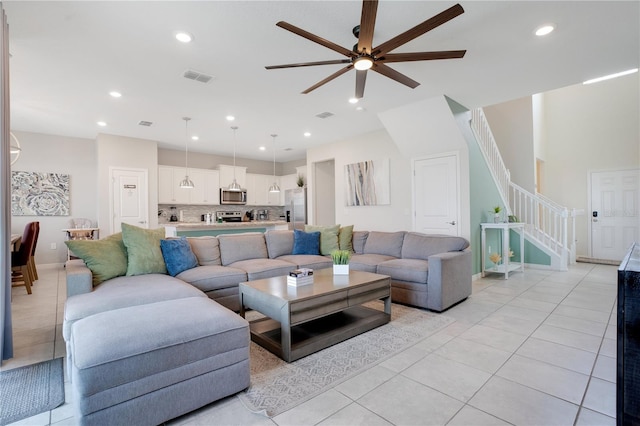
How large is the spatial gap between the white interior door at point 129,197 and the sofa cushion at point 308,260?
160 inches

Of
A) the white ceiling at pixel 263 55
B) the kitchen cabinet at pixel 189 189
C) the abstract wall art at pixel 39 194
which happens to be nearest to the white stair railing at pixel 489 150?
the white ceiling at pixel 263 55

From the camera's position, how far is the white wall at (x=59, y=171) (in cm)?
620

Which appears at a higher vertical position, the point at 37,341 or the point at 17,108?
the point at 17,108

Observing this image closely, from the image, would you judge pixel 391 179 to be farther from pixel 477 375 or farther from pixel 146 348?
pixel 146 348

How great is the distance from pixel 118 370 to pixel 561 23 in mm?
4163

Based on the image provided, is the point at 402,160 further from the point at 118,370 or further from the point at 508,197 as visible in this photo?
the point at 118,370

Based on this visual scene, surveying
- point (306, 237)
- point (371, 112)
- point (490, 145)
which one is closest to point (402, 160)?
point (371, 112)

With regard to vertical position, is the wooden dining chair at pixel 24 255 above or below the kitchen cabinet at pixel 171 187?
below

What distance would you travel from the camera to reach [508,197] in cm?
638

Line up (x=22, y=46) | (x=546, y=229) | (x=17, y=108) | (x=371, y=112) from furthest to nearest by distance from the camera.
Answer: (x=546, y=229), (x=371, y=112), (x=17, y=108), (x=22, y=46)

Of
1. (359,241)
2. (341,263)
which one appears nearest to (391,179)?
(359,241)

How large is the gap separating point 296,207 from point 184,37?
5973mm

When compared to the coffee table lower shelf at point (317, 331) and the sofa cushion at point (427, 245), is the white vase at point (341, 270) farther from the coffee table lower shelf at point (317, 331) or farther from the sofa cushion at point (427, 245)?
the sofa cushion at point (427, 245)

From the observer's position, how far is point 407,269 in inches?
145
